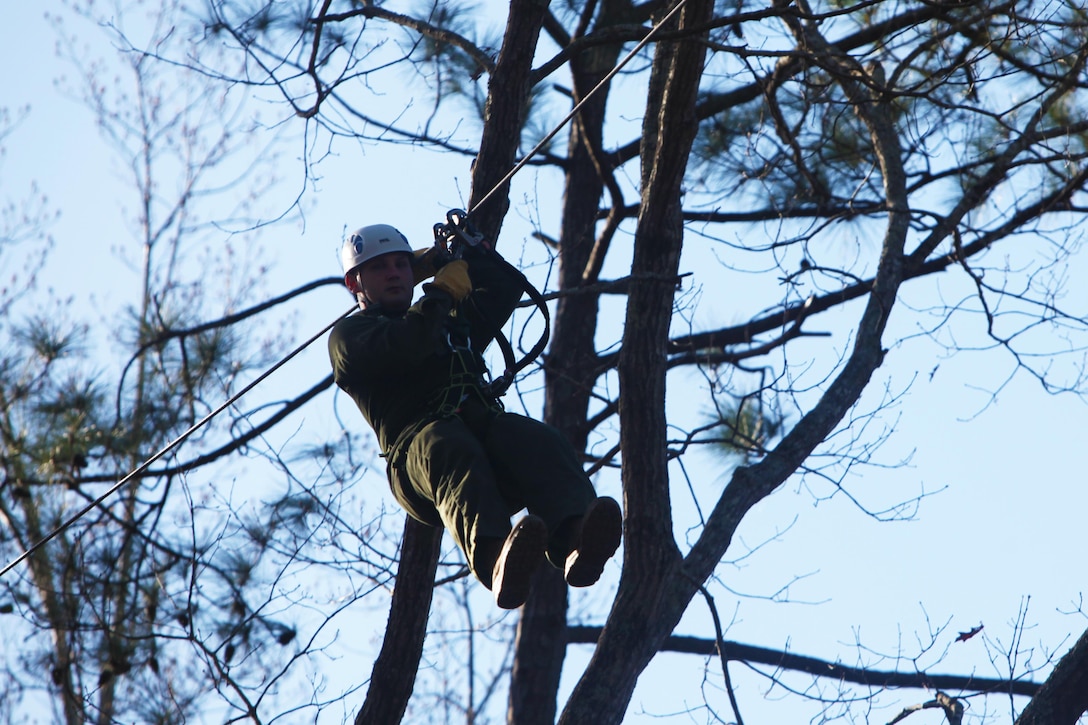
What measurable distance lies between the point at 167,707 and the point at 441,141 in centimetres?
330

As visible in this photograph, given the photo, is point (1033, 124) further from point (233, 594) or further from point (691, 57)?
point (233, 594)

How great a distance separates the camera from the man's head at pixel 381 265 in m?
4.40

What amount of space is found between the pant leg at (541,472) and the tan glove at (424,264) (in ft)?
2.19

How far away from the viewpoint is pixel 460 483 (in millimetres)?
3793

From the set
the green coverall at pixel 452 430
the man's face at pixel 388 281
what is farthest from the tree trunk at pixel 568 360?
the green coverall at pixel 452 430

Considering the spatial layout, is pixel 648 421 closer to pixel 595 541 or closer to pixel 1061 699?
pixel 595 541

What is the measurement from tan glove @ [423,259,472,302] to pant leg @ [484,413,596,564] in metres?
0.40

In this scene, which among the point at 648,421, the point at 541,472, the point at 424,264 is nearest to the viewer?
the point at 541,472

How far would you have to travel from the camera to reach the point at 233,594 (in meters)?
6.55

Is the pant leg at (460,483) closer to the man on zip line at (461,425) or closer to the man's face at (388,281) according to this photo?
the man on zip line at (461,425)

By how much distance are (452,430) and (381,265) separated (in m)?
0.75

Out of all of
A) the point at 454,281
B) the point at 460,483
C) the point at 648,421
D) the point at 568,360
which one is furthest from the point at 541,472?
the point at 568,360

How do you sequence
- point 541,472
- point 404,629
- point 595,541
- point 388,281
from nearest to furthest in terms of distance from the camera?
point 595,541
point 541,472
point 388,281
point 404,629

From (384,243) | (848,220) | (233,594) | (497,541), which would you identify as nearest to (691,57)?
(384,243)
